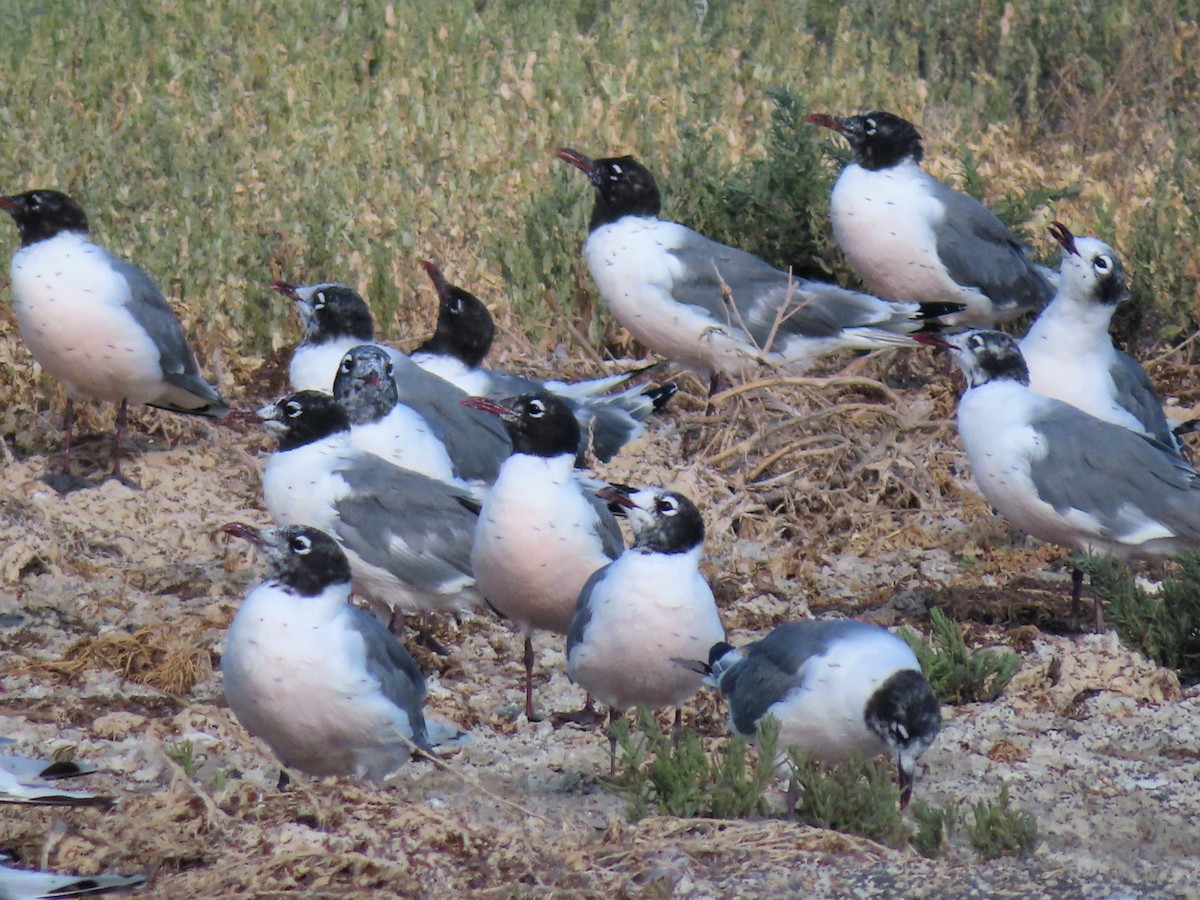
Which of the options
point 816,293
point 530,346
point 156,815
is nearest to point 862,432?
point 816,293

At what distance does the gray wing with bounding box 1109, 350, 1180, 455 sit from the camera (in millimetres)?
7926

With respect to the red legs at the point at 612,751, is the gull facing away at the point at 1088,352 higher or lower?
higher

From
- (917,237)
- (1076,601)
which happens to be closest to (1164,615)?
(1076,601)

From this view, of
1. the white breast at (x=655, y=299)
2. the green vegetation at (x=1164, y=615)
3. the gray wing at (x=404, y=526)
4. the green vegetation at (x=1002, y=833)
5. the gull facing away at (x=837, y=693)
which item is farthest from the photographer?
the white breast at (x=655, y=299)

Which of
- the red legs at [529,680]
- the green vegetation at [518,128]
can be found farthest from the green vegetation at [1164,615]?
the green vegetation at [518,128]

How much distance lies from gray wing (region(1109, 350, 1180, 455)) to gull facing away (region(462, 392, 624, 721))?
2573 millimetres

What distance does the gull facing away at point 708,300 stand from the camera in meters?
8.84

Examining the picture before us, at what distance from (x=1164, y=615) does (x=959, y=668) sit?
762 mm

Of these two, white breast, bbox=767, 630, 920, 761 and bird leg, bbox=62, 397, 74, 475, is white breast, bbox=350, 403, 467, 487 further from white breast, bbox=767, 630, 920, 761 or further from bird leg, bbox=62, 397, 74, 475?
white breast, bbox=767, 630, 920, 761

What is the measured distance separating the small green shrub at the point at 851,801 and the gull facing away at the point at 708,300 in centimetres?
395

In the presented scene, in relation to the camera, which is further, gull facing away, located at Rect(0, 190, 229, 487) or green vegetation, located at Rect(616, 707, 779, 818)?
gull facing away, located at Rect(0, 190, 229, 487)

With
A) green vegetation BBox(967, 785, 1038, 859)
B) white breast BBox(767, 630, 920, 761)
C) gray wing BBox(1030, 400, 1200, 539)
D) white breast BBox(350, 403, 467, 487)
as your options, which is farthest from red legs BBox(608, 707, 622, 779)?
gray wing BBox(1030, 400, 1200, 539)

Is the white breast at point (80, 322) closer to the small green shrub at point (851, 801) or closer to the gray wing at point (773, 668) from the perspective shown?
the gray wing at point (773, 668)

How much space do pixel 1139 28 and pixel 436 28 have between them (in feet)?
16.3
